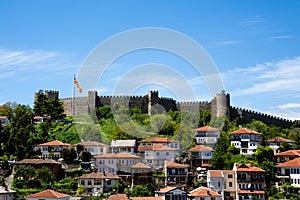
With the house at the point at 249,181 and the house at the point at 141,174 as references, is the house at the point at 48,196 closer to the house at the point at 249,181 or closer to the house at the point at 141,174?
the house at the point at 141,174

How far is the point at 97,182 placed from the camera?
3631cm

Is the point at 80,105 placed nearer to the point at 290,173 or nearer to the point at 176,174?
the point at 176,174

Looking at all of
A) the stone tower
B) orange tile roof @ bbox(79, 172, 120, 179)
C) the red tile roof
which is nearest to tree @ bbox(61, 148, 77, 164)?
orange tile roof @ bbox(79, 172, 120, 179)

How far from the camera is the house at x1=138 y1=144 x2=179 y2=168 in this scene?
4209cm

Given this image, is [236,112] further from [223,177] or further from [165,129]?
[223,177]

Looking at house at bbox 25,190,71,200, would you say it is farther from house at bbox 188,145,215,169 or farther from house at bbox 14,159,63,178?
house at bbox 188,145,215,169

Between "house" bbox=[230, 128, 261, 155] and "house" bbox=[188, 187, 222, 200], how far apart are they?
1156 cm

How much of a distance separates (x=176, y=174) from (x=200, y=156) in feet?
15.5

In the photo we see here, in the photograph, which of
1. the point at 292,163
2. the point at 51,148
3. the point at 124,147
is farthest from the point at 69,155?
the point at 292,163

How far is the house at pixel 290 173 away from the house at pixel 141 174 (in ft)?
29.8

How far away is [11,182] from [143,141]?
12.9 meters

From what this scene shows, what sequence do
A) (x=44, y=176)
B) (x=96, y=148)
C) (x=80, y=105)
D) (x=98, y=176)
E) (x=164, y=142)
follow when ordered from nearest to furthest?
1. (x=98, y=176)
2. (x=44, y=176)
3. (x=96, y=148)
4. (x=164, y=142)
5. (x=80, y=105)

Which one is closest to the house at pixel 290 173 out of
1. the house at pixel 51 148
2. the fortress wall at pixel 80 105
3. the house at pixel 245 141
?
the house at pixel 245 141

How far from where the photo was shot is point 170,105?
62.7 m
